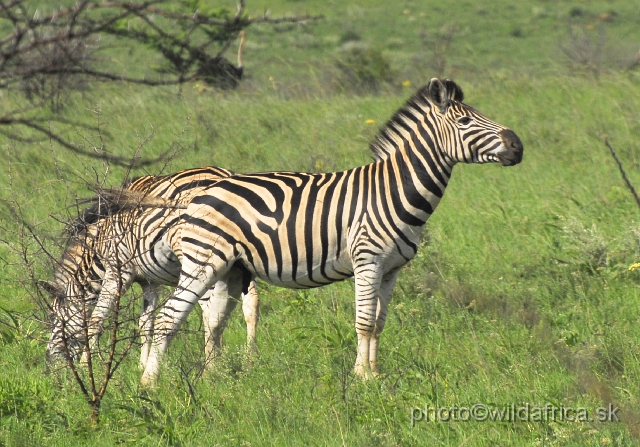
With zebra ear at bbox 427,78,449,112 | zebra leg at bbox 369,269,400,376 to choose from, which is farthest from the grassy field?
zebra ear at bbox 427,78,449,112

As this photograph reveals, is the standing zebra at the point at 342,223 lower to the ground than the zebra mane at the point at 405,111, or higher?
lower

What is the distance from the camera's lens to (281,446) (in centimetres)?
486

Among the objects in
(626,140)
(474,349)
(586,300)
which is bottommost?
(474,349)

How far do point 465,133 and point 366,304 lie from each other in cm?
132

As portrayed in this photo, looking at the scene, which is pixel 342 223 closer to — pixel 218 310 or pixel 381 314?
pixel 381 314

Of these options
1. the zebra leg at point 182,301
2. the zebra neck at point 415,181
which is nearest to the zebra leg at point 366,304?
the zebra neck at point 415,181

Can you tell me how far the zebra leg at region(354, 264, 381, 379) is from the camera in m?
6.10

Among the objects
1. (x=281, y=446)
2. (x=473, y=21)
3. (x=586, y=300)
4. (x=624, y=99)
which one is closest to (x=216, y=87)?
(x=624, y=99)

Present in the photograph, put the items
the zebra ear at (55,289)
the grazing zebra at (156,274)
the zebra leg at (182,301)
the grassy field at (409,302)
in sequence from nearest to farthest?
the grassy field at (409,302), the zebra ear at (55,289), the zebra leg at (182,301), the grazing zebra at (156,274)

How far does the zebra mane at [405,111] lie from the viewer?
21.1 ft

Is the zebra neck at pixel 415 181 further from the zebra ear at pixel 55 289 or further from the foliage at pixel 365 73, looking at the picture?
the foliage at pixel 365 73

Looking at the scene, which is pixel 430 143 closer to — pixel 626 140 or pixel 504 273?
pixel 504 273

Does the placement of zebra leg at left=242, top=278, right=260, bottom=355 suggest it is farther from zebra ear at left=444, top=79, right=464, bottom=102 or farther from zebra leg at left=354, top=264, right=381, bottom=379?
zebra ear at left=444, top=79, right=464, bottom=102

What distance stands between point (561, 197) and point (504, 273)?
82.5 inches
